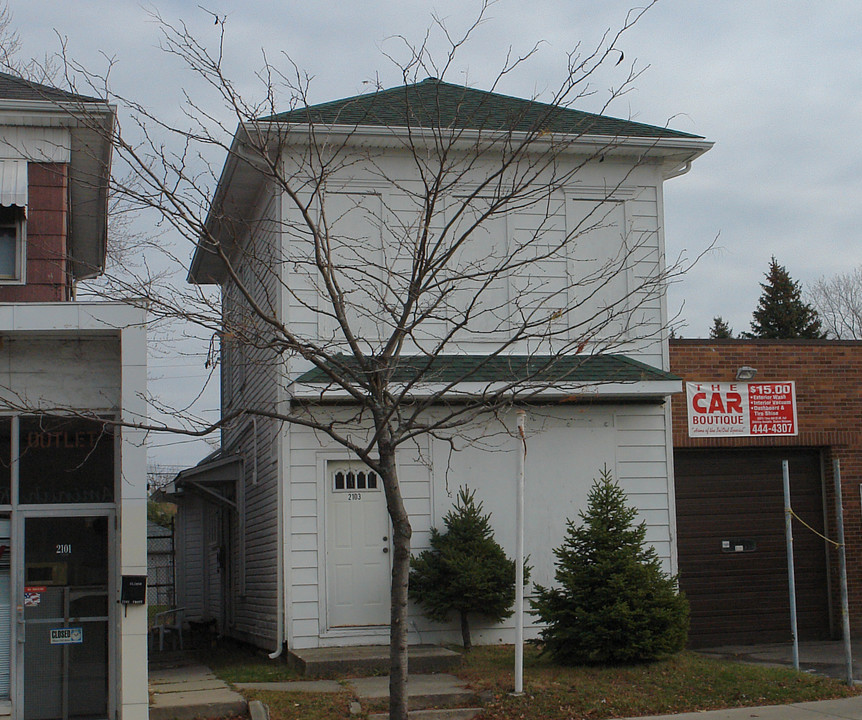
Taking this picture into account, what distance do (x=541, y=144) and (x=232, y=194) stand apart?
16.3 feet

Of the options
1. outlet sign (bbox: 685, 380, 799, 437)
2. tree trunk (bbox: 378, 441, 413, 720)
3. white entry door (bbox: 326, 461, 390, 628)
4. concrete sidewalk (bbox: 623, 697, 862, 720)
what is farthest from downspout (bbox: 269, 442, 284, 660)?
outlet sign (bbox: 685, 380, 799, 437)

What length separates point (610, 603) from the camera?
11469mm

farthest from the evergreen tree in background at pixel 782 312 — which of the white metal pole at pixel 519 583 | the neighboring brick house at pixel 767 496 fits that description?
the white metal pole at pixel 519 583

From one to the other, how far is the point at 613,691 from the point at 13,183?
29.5 feet

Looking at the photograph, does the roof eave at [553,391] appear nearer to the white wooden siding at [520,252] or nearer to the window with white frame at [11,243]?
the white wooden siding at [520,252]

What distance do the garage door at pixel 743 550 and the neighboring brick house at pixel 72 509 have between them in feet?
27.3

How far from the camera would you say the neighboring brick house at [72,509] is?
32.6 feet

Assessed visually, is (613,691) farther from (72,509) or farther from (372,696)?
(72,509)

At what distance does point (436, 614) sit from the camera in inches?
518

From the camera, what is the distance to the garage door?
15.3 m

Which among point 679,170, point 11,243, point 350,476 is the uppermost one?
point 679,170

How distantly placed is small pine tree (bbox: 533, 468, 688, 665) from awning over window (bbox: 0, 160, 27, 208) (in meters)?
7.64

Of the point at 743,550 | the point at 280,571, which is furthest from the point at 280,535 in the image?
the point at 743,550

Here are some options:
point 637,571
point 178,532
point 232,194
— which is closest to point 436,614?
point 637,571
